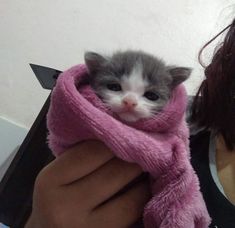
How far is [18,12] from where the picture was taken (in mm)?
1226

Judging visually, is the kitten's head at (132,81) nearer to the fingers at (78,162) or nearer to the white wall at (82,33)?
the fingers at (78,162)

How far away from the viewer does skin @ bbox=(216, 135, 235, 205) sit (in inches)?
28.8

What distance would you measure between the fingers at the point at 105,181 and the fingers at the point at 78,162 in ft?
0.04

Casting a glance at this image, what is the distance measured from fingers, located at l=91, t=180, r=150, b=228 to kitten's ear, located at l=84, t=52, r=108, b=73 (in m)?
0.19

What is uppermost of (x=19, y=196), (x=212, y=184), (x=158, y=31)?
(x=158, y=31)

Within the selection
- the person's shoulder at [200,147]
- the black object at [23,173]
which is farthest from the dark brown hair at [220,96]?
the black object at [23,173]

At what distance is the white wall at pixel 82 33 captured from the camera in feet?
3.96

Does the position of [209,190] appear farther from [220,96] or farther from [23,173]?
[23,173]

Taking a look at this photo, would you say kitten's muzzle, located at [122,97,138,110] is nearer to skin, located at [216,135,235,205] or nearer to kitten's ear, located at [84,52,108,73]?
kitten's ear, located at [84,52,108,73]

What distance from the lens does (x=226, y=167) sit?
2.49 ft

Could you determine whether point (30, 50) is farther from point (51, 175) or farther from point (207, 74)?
point (51, 175)

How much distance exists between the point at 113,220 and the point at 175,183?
115 mm

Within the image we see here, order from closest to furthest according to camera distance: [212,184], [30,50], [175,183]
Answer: [175,183]
[212,184]
[30,50]

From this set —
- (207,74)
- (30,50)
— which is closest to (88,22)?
(30,50)
